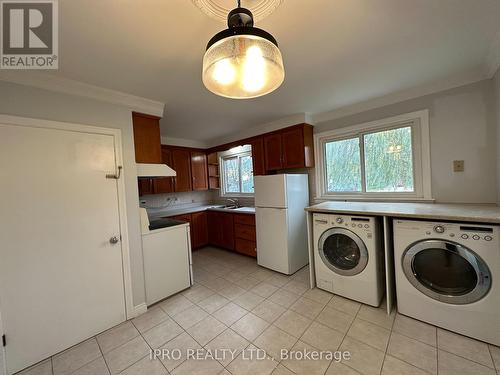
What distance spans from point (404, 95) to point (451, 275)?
195cm

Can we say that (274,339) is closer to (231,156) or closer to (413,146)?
(413,146)

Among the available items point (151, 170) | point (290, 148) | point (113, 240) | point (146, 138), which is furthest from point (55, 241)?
point (290, 148)

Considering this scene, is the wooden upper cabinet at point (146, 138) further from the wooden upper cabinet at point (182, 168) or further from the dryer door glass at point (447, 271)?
the dryer door glass at point (447, 271)

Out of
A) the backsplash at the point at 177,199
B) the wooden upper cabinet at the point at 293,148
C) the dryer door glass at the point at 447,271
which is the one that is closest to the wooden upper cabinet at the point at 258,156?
the wooden upper cabinet at the point at 293,148

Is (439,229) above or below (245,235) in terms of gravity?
above

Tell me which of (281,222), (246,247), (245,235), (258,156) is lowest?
(246,247)

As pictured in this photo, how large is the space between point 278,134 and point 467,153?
2191 millimetres

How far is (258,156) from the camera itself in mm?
3457

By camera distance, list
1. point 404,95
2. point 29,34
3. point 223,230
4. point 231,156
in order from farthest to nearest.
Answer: point 231,156, point 223,230, point 404,95, point 29,34

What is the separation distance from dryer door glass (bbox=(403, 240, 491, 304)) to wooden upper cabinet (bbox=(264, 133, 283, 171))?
1973mm

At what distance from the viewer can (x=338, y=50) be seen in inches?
59.4

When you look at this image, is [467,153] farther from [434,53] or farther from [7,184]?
[7,184]

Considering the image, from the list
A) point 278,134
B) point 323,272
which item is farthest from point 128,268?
point 278,134

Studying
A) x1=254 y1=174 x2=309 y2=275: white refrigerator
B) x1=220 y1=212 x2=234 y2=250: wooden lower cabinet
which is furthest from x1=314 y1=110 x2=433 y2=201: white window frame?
x1=220 y1=212 x2=234 y2=250: wooden lower cabinet
